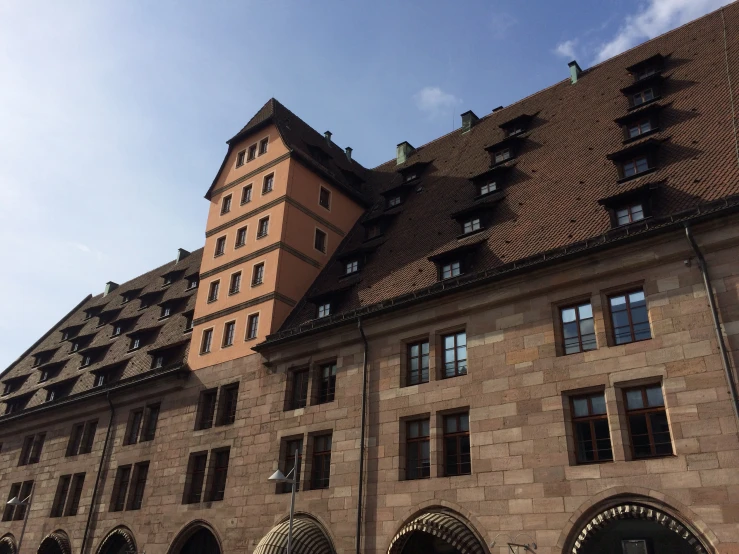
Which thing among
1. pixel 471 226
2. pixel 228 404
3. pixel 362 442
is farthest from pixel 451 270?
pixel 228 404

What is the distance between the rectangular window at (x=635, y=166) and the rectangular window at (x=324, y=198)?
15120 mm

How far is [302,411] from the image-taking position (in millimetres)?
24562

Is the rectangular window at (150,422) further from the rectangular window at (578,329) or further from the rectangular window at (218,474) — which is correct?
the rectangular window at (578,329)

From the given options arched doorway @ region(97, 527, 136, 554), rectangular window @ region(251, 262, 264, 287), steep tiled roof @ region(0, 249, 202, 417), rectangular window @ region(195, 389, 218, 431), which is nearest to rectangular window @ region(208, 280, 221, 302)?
rectangular window @ region(251, 262, 264, 287)

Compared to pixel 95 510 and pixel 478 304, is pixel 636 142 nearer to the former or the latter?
pixel 478 304

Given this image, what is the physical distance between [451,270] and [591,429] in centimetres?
775

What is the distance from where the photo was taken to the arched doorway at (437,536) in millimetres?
17875

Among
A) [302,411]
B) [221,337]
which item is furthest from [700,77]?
[221,337]

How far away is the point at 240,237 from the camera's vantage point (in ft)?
105

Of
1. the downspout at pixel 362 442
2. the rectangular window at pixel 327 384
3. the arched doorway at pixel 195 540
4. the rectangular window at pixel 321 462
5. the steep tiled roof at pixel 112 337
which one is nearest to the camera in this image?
the downspout at pixel 362 442

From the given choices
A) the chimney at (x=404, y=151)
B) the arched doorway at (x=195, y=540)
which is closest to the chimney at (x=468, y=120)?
the chimney at (x=404, y=151)

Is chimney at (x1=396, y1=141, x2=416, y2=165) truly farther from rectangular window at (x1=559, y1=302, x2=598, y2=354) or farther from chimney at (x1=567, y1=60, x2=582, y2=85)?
rectangular window at (x1=559, y1=302, x2=598, y2=354)

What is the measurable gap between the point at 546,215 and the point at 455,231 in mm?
4040

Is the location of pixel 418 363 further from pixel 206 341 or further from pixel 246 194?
pixel 246 194
